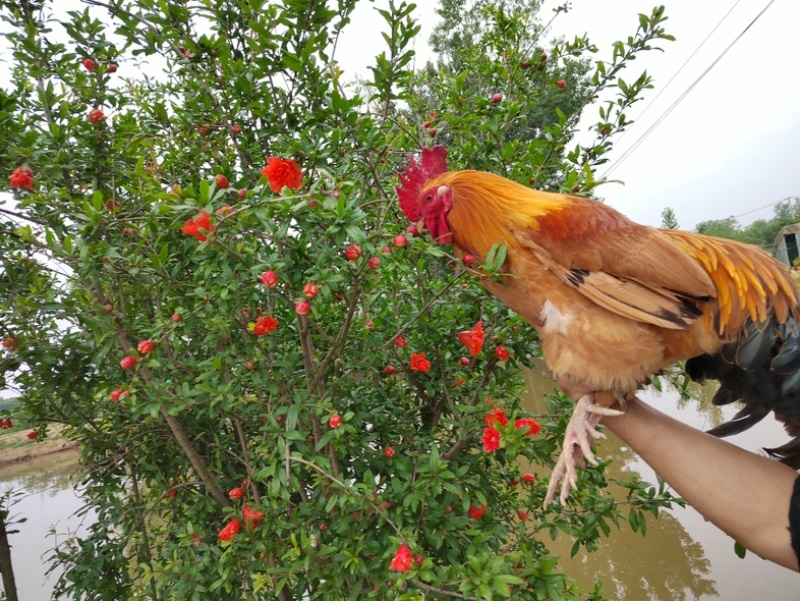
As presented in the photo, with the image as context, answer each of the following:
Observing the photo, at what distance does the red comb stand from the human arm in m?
0.91

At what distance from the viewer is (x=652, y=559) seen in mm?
3801

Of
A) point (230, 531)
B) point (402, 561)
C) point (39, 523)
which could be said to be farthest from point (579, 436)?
point (39, 523)

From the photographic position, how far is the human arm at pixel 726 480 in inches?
43.5

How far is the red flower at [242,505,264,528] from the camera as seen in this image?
1.69m

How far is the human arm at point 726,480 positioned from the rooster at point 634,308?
0.45 ft

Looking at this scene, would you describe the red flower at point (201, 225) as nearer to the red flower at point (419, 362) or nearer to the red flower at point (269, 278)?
the red flower at point (269, 278)

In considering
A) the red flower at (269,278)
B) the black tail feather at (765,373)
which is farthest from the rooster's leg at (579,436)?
the red flower at (269,278)

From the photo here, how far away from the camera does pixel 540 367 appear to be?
9109 mm

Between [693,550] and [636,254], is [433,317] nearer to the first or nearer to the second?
[636,254]

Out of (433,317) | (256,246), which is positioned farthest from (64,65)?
(433,317)

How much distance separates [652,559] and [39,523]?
16.1ft

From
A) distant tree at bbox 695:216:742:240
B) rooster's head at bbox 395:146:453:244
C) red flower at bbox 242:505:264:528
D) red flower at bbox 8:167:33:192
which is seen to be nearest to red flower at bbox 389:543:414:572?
red flower at bbox 242:505:264:528

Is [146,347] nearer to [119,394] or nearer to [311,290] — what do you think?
[119,394]

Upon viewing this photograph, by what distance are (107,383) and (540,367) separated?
8280mm
